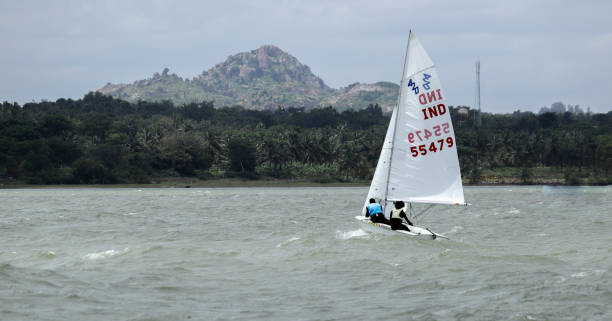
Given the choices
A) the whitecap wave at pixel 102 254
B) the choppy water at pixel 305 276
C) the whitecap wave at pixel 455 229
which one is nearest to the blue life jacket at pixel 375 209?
the choppy water at pixel 305 276

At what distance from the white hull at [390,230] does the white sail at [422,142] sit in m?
1.22

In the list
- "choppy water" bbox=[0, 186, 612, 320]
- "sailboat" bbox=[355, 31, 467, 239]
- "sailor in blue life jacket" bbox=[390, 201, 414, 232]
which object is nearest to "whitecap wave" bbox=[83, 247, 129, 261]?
"choppy water" bbox=[0, 186, 612, 320]

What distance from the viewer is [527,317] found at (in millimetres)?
16078

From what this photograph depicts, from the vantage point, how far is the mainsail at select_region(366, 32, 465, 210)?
29125 mm

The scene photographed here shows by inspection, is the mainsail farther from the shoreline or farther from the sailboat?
the shoreline

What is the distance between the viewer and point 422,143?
29.9 metres

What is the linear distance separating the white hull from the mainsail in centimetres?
121

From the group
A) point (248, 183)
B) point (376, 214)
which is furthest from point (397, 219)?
point (248, 183)

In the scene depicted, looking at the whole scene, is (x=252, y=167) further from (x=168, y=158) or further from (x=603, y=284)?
(x=603, y=284)

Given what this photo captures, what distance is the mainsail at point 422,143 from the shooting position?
95.6 feet

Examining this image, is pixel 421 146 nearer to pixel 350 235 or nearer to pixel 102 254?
pixel 350 235

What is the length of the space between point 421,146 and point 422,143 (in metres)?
0.13

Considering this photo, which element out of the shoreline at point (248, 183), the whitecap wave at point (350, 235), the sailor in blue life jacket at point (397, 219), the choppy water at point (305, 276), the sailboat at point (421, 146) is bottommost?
the choppy water at point (305, 276)

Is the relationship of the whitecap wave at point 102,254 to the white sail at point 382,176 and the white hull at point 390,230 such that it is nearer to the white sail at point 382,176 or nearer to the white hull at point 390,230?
the white hull at point 390,230
